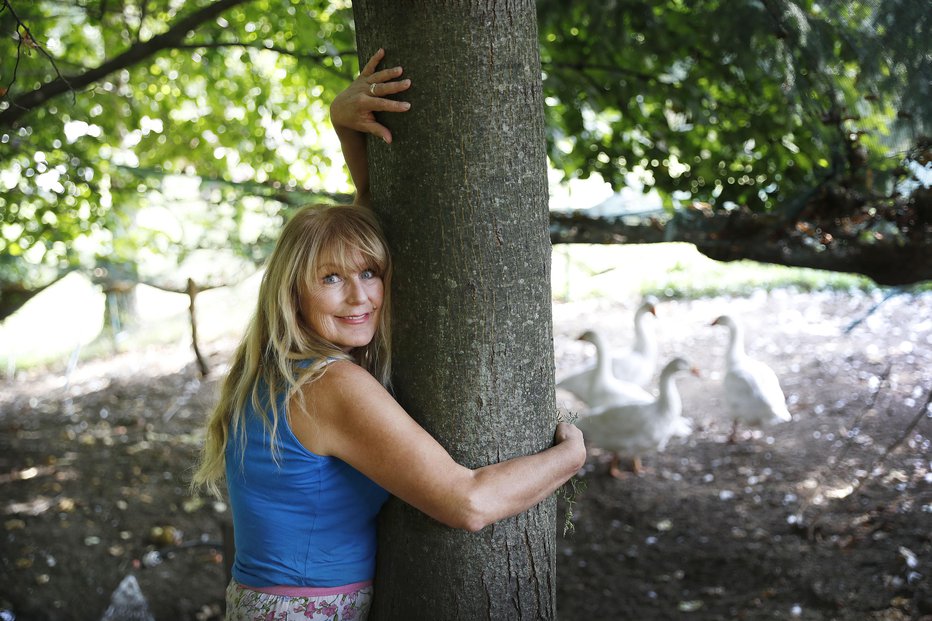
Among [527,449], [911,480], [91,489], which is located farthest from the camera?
[91,489]

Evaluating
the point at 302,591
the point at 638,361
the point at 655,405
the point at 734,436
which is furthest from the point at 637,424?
the point at 302,591

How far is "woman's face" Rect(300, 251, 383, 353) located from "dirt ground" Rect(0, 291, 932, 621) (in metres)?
2.64

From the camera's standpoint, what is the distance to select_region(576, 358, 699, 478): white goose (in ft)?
20.5

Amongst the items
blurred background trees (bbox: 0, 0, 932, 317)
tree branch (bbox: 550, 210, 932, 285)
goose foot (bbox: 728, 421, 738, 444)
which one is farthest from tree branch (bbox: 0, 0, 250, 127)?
goose foot (bbox: 728, 421, 738, 444)

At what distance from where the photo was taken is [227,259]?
7.65m

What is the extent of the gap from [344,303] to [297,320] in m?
0.15

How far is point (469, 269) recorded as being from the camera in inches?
75.5

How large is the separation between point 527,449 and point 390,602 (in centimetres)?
57

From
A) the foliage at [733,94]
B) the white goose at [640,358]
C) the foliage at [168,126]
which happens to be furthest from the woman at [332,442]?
the white goose at [640,358]

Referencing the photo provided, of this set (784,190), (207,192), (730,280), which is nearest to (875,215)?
(784,190)

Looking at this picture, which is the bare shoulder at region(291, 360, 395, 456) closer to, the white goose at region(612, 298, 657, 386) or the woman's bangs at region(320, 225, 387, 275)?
the woman's bangs at region(320, 225, 387, 275)

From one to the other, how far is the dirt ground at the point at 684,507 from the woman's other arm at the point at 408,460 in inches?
98.2

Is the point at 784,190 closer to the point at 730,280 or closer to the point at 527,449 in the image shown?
the point at 527,449

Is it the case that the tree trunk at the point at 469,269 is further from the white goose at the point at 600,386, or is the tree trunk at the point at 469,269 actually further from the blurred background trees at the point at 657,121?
the white goose at the point at 600,386
